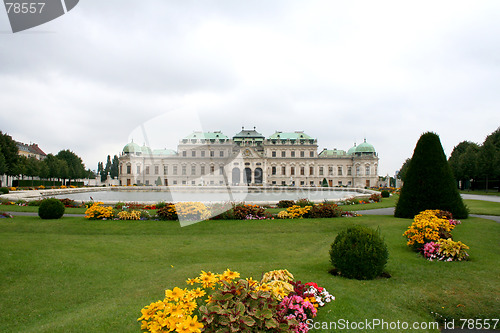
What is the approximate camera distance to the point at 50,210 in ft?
55.1

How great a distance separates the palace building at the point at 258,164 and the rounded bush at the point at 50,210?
213ft

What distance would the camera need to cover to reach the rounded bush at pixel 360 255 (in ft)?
24.0

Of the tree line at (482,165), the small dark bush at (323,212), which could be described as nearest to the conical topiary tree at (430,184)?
the small dark bush at (323,212)

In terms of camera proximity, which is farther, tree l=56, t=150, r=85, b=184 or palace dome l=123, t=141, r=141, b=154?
palace dome l=123, t=141, r=141, b=154

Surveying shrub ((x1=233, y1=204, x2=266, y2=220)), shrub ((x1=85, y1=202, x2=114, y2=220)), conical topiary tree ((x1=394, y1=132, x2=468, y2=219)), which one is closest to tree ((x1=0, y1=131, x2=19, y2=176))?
shrub ((x1=85, y1=202, x2=114, y2=220))

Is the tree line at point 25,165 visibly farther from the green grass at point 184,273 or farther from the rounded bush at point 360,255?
the rounded bush at point 360,255

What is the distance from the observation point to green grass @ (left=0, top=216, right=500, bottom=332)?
5730mm

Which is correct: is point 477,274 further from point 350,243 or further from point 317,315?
point 317,315

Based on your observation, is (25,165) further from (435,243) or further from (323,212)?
(435,243)

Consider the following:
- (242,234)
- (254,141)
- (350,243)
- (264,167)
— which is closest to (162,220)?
(242,234)

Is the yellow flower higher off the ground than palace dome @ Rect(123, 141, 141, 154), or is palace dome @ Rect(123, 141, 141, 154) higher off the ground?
palace dome @ Rect(123, 141, 141, 154)

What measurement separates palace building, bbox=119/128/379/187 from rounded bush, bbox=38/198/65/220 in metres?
64.8

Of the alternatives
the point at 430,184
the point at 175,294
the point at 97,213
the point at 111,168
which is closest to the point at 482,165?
the point at 430,184

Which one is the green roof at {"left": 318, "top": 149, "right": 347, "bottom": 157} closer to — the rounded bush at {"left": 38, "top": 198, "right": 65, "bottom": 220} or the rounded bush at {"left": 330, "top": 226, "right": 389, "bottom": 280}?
the rounded bush at {"left": 38, "top": 198, "right": 65, "bottom": 220}
